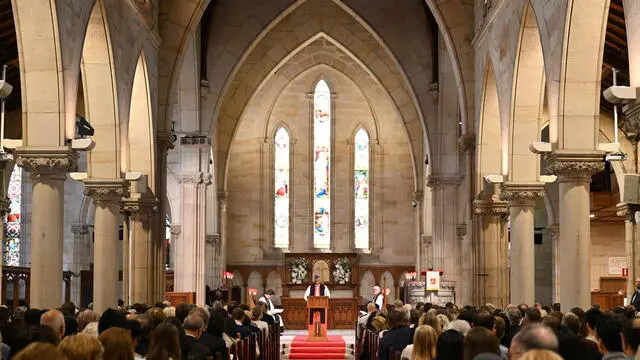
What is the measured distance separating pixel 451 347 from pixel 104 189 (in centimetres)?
1334

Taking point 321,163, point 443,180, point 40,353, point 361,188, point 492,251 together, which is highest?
point 321,163

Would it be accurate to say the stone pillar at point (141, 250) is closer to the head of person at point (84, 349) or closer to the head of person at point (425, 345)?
the head of person at point (425, 345)

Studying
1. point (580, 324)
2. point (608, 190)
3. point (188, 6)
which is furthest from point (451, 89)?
point (580, 324)

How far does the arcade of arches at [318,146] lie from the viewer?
1562 centimetres

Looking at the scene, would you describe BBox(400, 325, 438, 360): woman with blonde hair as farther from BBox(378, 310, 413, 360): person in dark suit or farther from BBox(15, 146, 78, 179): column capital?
BBox(15, 146, 78, 179): column capital

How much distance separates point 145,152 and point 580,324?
1316 cm

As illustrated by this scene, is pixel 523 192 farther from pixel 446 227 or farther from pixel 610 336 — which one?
pixel 610 336

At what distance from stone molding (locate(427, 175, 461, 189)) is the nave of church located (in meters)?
0.05

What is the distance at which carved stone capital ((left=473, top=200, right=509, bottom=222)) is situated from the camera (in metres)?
22.5

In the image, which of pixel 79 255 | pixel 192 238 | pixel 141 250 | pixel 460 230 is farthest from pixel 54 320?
pixel 79 255

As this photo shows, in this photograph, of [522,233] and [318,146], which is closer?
[522,233]

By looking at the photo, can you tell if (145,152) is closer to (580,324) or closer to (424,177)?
(580,324)

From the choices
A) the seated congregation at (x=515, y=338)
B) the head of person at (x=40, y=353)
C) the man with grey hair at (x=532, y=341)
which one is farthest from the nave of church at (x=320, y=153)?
the head of person at (x=40, y=353)

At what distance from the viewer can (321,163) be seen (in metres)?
41.9
